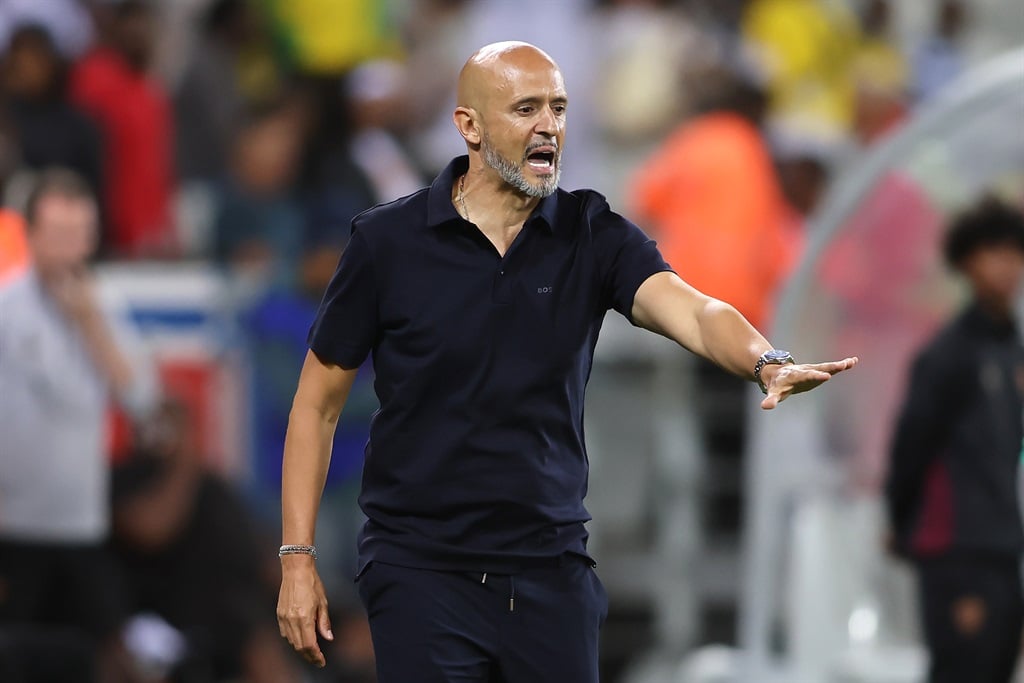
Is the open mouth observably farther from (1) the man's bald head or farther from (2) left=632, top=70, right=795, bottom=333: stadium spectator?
(2) left=632, top=70, right=795, bottom=333: stadium spectator

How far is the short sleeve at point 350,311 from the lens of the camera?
4.08 meters

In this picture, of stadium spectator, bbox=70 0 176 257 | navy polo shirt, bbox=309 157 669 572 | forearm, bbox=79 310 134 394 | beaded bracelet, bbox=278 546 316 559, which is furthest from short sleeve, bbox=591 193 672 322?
stadium spectator, bbox=70 0 176 257

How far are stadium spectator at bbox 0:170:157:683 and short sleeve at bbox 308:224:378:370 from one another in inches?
149

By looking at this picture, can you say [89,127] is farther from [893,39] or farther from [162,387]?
[893,39]

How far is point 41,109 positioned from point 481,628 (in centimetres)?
654

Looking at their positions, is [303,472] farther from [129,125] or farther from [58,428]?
[129,125]

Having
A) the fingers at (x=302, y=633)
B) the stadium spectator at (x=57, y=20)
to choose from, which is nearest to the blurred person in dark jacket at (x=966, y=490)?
the fingers at (x=302, y=633)

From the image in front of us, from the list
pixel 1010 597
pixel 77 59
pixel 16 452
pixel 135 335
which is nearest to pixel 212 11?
pixel 77 59

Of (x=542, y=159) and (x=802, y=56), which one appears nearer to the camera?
(x=542, y=159)

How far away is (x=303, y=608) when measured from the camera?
13.3 ft

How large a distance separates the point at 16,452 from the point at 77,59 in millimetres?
3508

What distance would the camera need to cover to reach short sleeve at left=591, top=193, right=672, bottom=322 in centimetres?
404

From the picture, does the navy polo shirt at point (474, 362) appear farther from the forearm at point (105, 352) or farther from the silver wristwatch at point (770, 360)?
the forearm at point (105, 352)

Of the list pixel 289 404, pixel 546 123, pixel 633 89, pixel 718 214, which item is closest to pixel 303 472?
pixel 546 123
